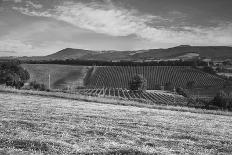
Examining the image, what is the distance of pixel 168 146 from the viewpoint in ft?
48.8

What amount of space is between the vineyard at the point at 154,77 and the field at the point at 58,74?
7.65m

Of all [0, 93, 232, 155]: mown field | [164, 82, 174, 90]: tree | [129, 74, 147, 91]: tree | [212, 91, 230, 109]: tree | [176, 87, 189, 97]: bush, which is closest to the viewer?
[0, 93, 232, 155]: mown field

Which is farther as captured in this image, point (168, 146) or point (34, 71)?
point (34, 71)

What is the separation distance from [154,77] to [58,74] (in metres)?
58.8

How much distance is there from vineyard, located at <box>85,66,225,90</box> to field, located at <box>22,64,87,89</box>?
7647mm

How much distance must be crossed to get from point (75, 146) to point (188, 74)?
165732 millimetres

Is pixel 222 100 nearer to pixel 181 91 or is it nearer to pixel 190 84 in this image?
pixel 181 91

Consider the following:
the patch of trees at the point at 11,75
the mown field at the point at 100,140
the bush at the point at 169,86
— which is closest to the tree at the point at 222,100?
the bush at the point at 169,86

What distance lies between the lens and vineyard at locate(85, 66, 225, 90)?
513 feet

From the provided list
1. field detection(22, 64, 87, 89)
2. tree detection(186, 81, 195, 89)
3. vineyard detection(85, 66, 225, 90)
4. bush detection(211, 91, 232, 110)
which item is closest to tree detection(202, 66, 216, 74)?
vineyard detection(85, 66, 225, 90)

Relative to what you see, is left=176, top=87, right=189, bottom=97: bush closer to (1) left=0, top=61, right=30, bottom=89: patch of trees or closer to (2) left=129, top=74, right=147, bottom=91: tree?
(2) left=129, top=74, right=147, bottom=91: tree

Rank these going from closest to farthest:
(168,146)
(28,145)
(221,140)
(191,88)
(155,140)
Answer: (28,145), (168,146), (155,140), (221,140), (191,88)

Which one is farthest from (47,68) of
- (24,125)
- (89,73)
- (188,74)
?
(24,125)

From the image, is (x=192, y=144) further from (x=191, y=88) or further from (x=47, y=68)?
(x=47, y=68)
